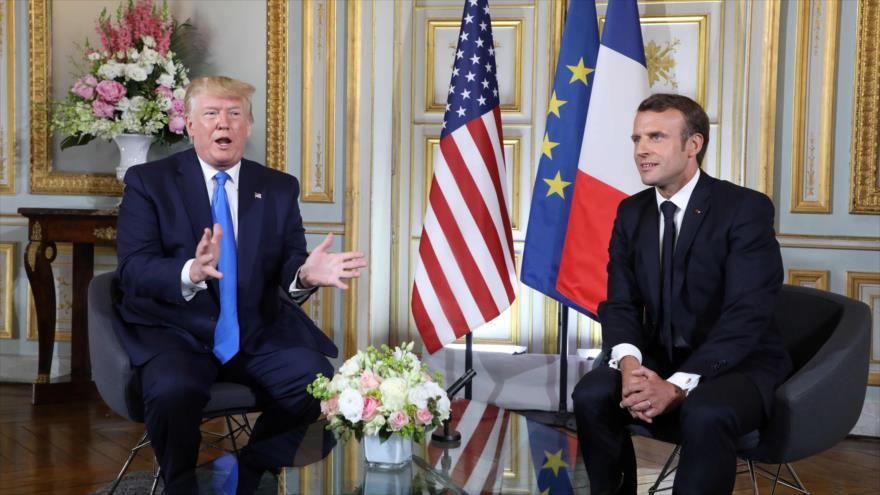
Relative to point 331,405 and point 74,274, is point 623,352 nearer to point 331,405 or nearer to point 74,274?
point 331,405

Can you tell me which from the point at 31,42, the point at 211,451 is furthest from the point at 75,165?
the point at 211,451

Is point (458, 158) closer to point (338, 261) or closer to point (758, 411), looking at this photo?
point (338, 261)

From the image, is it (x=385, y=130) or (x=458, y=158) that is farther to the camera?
(x=385, y=130)

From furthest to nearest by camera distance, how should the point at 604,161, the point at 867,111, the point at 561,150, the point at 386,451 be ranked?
1. the point at 867,111
2. the point at 561,150
3. the point at 604,161
4. the point at 386,451

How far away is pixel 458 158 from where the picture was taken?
13.5 feet

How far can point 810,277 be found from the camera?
4.27m

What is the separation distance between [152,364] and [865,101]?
11.1ft

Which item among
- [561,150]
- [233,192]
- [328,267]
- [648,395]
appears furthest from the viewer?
[561,150]

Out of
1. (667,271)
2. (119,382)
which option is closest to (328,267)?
(119,382)

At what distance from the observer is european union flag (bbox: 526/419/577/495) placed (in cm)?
199

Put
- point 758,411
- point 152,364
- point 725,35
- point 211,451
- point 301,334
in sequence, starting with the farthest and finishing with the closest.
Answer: point 725,35 → point 211,451 → point 301,334 → point 152,364 → point 758,411

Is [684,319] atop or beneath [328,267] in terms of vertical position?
beneath

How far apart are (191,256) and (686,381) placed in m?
1.58

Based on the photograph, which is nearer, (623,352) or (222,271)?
(623,352)
